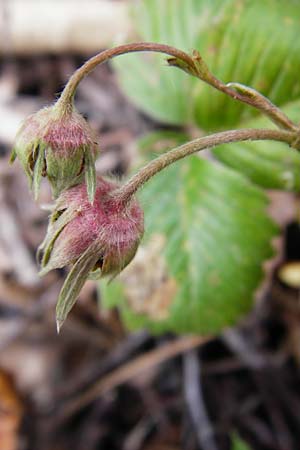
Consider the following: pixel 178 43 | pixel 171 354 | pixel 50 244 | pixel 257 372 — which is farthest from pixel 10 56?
pixel 50 244

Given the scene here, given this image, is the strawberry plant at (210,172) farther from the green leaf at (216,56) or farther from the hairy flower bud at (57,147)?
the hairy flower bud at (57,147)

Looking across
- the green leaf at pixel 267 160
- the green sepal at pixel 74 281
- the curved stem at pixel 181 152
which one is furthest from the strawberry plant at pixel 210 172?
the green sepal at pixel 74 281

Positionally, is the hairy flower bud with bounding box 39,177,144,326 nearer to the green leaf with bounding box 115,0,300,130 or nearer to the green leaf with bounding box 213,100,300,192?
the green leaf with bounding box 115,0,300,130

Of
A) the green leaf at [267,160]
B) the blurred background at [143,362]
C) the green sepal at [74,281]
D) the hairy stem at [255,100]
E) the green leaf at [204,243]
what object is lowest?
the blurred background at [143,362]

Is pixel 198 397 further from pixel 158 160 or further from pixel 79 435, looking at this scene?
pixel 158 160

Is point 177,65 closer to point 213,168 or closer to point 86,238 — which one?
point 86,238
